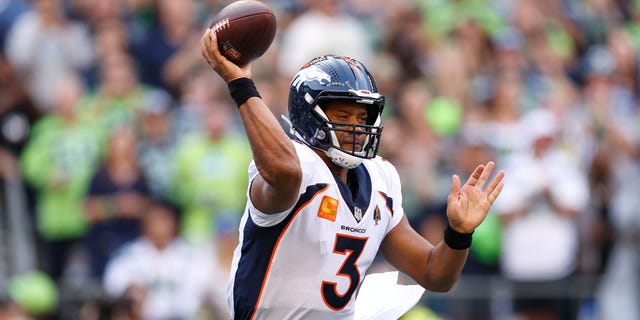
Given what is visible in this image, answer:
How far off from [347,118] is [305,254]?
0.64m

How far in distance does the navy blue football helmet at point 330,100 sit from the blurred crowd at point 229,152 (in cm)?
365

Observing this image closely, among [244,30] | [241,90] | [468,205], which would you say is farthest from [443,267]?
[244,30]

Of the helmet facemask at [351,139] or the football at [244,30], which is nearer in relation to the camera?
the football at [244,30]

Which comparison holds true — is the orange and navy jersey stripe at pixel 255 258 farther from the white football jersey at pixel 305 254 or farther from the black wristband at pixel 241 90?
the black wristband at pixel 241 90

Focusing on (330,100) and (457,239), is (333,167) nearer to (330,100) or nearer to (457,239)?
(330,100)

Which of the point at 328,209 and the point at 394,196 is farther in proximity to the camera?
the point at 394,196

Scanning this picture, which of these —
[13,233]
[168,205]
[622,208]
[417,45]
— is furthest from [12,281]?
[622,208]

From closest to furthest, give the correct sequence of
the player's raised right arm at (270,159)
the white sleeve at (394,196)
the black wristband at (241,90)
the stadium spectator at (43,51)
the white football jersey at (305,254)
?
the player's raised right arm at (270,159) < the black wristband at (241,90) < the white football jersey at (305,254) < the white sleeve at (394,196) < the stadium spectator at (43,51)

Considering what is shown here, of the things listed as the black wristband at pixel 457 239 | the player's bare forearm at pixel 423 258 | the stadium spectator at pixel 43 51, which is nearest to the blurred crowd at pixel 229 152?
the stadium spectator at pixel 43 51

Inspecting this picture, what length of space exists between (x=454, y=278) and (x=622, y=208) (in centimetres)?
607

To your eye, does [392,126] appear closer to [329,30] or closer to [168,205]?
[329,30]

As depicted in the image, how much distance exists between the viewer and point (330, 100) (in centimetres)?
564

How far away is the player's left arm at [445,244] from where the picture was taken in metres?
5.72

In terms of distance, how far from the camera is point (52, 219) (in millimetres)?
11086
